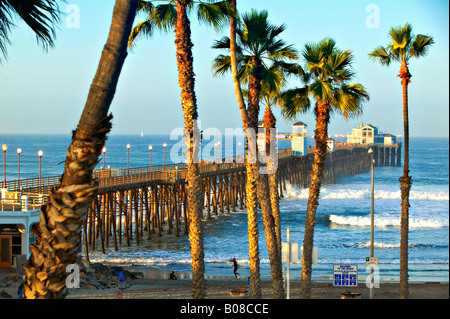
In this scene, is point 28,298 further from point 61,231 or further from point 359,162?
point 359,162

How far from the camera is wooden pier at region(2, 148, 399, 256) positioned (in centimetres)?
3244

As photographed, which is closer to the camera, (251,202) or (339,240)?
(251,202)

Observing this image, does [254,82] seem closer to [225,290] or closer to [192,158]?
[192,158]

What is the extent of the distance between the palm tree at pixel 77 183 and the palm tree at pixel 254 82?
28.1ft

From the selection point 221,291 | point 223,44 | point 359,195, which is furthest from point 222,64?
point 359,195

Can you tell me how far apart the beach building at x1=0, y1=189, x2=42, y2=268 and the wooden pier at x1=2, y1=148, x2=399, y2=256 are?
1.90 m

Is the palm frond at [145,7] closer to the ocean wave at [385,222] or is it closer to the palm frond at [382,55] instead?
the palm frond at [382,55]

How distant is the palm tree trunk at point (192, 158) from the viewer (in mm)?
11641

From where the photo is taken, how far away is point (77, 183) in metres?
4.71

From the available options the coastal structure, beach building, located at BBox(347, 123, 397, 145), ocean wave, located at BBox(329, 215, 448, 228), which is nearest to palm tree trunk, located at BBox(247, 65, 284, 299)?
the coastal structure

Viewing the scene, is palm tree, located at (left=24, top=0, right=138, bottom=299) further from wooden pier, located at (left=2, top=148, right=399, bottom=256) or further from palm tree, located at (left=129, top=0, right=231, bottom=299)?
wooden pier, located at (left=2, top=148, right=399, bottom=256)

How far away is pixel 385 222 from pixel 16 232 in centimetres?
3191

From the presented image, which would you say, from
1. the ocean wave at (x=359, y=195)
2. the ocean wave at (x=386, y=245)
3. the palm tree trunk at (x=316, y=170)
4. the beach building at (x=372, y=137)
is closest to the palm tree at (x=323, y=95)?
the palm tree trunk at (x=316, y=170)
